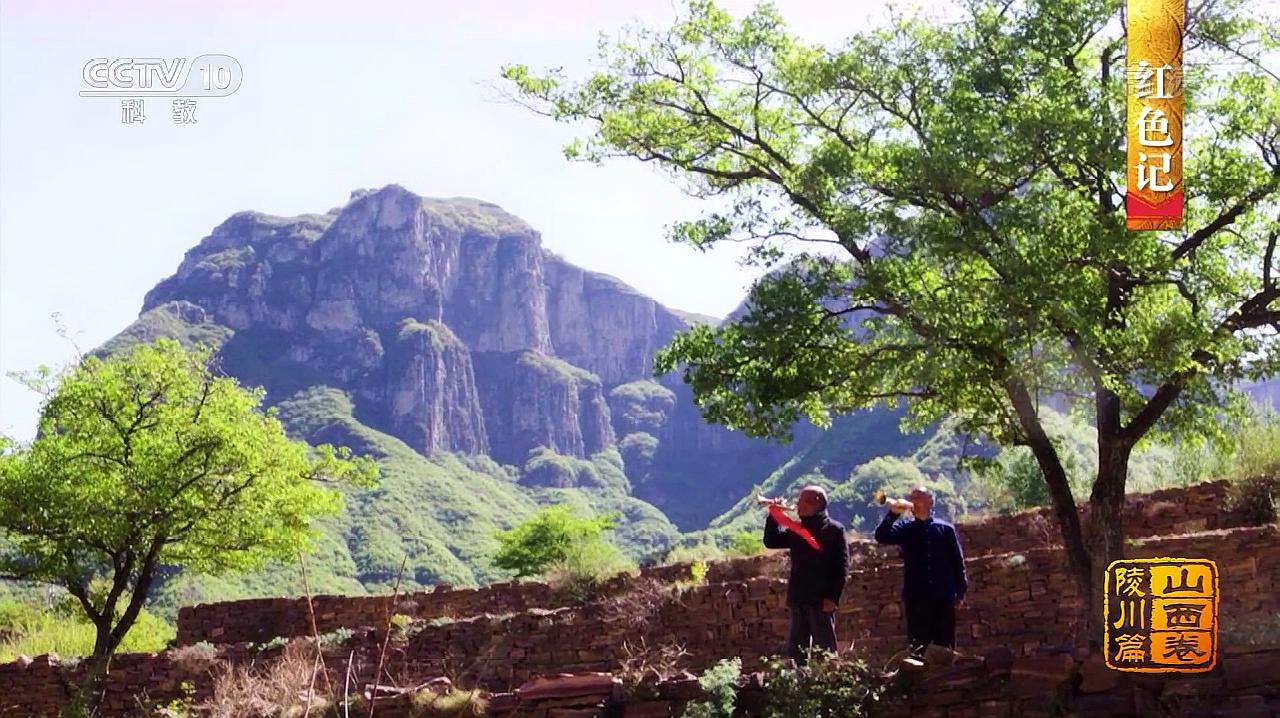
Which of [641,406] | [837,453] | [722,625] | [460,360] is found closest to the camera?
[722,625]

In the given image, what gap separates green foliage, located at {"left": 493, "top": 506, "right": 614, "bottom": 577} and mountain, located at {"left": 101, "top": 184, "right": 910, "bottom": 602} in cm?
6045

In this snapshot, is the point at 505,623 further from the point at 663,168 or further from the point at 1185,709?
the point at 1185,709

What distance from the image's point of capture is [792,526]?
9.34 m

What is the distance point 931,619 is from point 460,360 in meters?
150

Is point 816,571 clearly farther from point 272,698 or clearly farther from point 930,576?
point 272,698

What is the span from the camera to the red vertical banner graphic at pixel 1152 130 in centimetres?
1020

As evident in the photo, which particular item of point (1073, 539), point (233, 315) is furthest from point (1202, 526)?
point (233, 315)

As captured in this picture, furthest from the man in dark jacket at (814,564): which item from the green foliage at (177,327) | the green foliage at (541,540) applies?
the green foliage at (177,327)

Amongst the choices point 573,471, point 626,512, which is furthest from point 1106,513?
point 573,471

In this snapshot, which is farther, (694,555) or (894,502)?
(694,555)

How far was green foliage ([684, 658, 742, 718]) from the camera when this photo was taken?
7.64m

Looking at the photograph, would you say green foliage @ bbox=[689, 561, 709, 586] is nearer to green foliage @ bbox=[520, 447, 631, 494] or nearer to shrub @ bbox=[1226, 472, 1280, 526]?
shrub @ bbox=[1226, 472, 1280, 526]

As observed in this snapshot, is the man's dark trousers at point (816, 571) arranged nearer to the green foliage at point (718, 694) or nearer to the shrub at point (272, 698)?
the green foliage at point (718, 694)

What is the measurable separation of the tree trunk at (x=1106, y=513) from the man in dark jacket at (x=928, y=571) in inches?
76.6
